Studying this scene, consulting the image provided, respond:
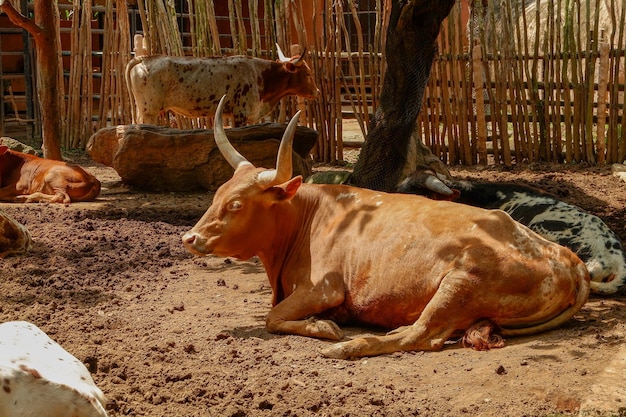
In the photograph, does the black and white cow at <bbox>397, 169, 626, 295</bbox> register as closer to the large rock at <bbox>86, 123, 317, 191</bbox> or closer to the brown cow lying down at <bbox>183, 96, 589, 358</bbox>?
the brown cow lying down at <bbox>183, 96, 589, 358</bbox>

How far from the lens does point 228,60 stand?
12406 mm

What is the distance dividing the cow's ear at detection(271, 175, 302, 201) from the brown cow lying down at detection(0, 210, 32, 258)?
2.97 metres

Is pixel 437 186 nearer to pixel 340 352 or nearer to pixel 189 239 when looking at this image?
pixel 189 239

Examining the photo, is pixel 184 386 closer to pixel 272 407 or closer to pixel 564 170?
pixel 272 407

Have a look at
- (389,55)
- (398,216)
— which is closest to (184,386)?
(398,216)

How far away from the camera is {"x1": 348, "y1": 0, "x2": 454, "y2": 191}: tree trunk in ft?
24.7

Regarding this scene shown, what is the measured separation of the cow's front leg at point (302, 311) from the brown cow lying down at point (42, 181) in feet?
18.2

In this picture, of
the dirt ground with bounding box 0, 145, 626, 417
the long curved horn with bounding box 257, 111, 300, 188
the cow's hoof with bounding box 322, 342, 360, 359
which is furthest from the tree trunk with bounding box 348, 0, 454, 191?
the cow's hoof with bounding box 322, 342, 360, 359

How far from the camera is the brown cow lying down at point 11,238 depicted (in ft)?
25.0

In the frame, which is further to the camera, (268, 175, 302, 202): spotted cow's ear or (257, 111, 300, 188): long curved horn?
(268, 175, 302, 202): spotted cow's ear

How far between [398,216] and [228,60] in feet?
23.6

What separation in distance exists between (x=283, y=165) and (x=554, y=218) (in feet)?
8.26

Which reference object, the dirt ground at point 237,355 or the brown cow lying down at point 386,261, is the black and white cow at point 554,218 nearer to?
the dirt ground at point 237,355

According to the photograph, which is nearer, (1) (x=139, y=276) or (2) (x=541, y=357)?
(2) (x=541, y=357)
